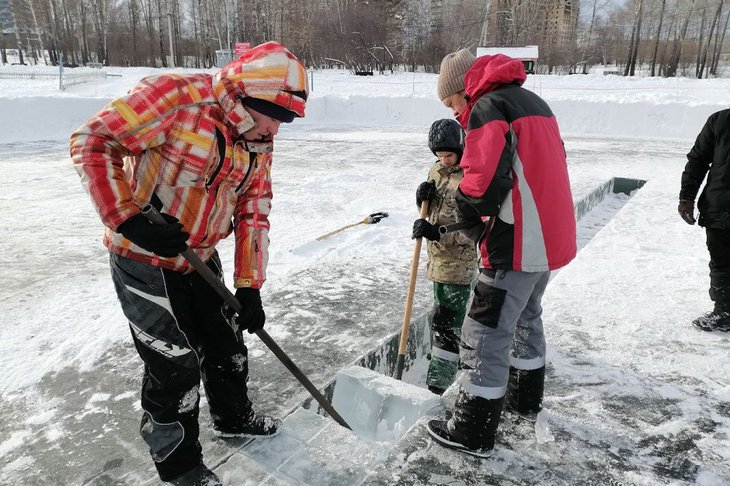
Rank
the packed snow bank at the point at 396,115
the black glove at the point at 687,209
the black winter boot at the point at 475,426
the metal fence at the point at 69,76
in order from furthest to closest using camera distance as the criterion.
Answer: the metal fence at the point at 69,76 < the packed snow bank at the point at 396,115 < the black glove at the point at 687,209 < the black winter boot at the point at 475,426

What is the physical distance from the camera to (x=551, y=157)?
2.00m

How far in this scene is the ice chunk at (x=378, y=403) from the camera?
2670 millimetres

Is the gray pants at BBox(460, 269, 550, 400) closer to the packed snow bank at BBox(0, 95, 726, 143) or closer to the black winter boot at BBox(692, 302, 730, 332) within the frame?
the black winter boot at BBox(692, 302, 730, 332)

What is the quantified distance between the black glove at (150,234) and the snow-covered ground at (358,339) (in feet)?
3.30

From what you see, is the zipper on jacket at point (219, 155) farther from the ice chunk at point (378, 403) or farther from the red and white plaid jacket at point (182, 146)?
the ice chunk at point (378, 403)

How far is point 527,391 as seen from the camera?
236cm

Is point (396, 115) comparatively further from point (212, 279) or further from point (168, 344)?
point (168, 344)

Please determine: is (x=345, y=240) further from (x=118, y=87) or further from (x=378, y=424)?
(x=118, y=87)

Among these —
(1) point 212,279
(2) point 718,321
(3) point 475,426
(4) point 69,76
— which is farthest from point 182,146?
(4) point 69,76

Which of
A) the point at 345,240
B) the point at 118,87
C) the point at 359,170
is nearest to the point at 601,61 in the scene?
the point at 118,87

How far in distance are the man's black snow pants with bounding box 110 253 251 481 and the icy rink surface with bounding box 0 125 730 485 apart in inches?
9.6

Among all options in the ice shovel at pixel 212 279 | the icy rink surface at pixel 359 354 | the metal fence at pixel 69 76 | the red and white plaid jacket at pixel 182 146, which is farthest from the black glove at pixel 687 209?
the metal fence at pixel 69 76

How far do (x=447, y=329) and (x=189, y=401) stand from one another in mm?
1653

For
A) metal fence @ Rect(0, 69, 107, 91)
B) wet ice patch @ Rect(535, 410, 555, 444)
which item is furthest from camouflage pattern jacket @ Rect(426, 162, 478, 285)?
metal fence @ Rect(0, 69, 107, 91)
